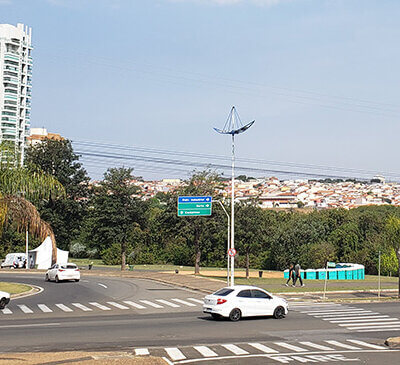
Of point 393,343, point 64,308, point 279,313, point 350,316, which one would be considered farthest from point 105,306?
point 393,343

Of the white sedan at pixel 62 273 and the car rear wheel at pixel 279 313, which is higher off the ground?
the white sedan at pixel 62 273

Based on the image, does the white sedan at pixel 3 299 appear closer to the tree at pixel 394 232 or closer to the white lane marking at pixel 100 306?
the white lane marking at pixel 100 306

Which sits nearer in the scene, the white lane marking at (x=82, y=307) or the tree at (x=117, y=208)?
the white lane marking at (x=82, y=307)

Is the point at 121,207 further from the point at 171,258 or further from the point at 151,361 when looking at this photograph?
the point at 151,361

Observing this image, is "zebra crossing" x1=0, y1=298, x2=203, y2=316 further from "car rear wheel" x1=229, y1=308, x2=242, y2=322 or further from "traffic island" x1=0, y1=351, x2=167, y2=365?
"traffic island" x1=0, y1=351, x2=167, y2=365

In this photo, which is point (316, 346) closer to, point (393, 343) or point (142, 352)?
point (393, 343)

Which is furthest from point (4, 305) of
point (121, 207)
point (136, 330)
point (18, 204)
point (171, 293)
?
point (121, 207)

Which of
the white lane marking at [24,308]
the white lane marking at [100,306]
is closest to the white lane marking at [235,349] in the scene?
the white lane marking at [100,306]

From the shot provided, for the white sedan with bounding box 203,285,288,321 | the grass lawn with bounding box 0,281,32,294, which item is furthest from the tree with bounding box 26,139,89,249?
the white sedan with bounding box 203,285,288,321

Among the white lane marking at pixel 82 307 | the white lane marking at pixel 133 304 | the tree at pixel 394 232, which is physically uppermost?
the tree at pixel 394 232
